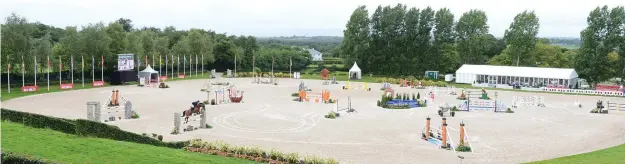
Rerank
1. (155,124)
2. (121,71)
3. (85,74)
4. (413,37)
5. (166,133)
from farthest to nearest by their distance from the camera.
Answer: (413,37) → (85,74) → (121,71) → (155,124) → (166,133)

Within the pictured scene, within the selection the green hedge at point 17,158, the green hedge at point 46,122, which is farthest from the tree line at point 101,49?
the green hedge at point 17,158

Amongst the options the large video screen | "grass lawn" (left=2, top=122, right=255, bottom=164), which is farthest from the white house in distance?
"grass lawn" (left=2, top=122, right=255, bottom=164)

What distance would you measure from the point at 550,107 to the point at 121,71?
1542 inches

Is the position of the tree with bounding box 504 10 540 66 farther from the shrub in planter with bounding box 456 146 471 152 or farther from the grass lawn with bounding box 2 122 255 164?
the grass lawn with bounding box 2 122 255 164

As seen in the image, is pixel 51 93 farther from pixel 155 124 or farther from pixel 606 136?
pixel 606 136

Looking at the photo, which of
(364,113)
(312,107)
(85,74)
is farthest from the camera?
(85,74)

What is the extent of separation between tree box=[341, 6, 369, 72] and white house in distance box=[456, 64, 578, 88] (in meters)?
14.8

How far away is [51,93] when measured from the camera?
44969 millimetres

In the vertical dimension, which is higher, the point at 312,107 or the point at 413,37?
the point at 413,37

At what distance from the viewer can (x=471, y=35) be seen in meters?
71.9

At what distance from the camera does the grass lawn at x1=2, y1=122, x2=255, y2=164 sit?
1555 cm

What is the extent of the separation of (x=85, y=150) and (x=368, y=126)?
54.3 feet

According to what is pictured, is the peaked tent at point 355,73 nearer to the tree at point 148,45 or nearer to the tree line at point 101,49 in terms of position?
the tree line at point 101,49

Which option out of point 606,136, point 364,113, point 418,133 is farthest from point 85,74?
point 606,136
